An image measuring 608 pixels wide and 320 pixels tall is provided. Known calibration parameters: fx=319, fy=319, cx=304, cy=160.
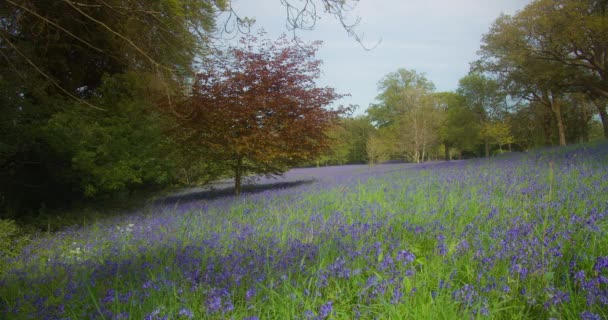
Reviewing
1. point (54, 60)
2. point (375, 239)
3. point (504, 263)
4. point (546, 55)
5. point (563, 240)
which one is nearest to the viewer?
point (504, 263)

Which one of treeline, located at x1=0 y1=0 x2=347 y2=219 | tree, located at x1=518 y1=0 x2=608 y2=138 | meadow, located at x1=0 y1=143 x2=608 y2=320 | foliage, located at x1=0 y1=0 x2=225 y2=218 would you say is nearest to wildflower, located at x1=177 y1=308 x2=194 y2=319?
meadow, located at x1=0 y1=143 x2=608 y2=320

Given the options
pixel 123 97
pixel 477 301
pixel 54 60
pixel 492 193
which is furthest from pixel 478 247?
pixel 54 60

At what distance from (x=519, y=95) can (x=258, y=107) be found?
24.1m

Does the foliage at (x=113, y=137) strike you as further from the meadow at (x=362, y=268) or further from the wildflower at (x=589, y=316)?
the wildflower at (x=589, y=316)

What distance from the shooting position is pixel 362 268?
7.69 ft

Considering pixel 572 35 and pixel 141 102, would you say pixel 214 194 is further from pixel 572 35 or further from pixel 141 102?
pixel 572 35

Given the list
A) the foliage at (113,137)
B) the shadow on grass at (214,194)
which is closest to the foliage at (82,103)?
the foliage at (113,137)

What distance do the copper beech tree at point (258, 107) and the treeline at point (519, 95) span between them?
169 cm

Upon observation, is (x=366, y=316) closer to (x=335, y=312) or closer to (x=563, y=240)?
(x=335, y=312)

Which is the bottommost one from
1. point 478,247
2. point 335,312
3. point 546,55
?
point 335,312

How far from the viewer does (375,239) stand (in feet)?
9.94

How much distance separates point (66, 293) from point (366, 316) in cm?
230

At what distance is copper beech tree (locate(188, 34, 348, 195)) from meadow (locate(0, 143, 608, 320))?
15.5ft

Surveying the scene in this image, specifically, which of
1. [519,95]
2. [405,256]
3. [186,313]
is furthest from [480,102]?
[186,313]
